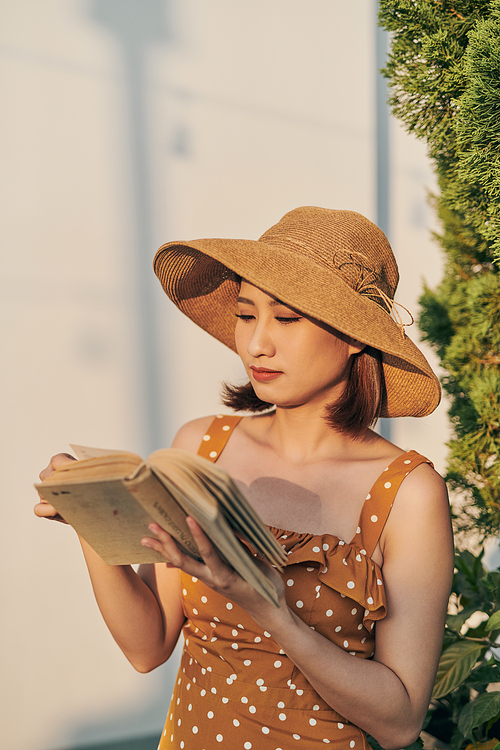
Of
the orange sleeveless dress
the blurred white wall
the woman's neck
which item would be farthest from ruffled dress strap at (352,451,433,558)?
the blurred white wall

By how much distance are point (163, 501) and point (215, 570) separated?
→ 5.4 inches

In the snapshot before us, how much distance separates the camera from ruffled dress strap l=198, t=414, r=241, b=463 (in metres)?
1.29

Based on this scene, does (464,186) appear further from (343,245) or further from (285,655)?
(285,655)

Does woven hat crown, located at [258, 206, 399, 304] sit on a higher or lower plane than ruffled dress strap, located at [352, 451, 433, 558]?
higher

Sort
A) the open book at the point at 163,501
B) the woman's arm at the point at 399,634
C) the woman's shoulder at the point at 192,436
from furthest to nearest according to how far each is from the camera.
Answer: the woman's shoulder at the point at 192,436
the woman's arm at the point at 399,634
the open book at the point at 163,501

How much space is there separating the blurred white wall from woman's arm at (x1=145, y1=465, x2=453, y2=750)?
1.44 meters

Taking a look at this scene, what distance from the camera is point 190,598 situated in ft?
3.70

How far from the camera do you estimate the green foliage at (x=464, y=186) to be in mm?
1219

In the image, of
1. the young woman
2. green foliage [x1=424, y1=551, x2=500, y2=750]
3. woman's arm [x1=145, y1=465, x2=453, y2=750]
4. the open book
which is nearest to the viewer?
the open book

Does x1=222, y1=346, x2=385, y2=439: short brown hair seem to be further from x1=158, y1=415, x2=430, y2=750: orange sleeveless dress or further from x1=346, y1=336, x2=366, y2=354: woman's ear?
x1=158, y1=415, x2=430, y2=750: orange sleeveless dress

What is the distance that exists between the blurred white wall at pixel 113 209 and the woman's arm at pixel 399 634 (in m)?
1.44

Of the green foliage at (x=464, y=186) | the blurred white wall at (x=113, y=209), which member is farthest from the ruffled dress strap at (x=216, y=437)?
the blurred white wall at (x=113, y=209)

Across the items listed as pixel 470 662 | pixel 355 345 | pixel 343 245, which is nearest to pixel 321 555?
pixel 355 345

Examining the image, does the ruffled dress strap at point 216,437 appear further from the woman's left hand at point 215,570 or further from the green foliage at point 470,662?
the green foliage at point 470,662
